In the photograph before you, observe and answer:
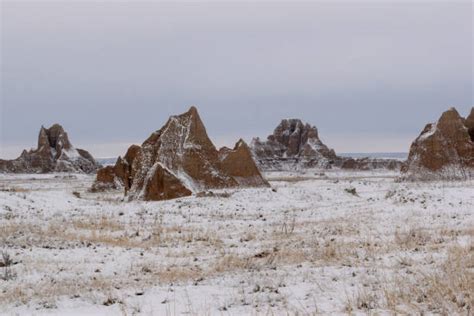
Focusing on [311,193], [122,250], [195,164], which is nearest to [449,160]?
[311,193]

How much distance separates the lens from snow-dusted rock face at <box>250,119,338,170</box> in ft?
462

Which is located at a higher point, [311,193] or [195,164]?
[195,164]

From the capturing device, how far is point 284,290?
8617mm

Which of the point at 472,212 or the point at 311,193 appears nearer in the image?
the point at 472,212

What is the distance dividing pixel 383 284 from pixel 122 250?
8.00 meters

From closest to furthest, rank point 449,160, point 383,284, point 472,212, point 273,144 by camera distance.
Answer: point 383,284, point 472,212, point 449,160, point 273,144

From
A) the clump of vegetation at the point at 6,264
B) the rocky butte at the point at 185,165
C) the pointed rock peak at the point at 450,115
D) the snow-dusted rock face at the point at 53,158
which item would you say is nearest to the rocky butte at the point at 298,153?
the snow-dusted rock face at the point at 53,158

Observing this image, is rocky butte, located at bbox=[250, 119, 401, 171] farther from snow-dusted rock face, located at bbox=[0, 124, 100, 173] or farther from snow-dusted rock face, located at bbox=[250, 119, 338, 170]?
snow-dusted rock face, located at bbox=[0, 124, 100, 173]

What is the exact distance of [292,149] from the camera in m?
154

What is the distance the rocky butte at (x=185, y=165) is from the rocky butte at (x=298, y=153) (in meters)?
96.5

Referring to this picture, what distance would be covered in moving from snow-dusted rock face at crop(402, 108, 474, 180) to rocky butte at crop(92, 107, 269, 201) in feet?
58.9

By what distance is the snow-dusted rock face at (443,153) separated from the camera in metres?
47.5

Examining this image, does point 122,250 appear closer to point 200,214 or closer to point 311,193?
point 200,214

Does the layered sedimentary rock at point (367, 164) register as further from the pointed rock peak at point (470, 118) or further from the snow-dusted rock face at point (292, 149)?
the pointed rock peak at point (470, 118)
